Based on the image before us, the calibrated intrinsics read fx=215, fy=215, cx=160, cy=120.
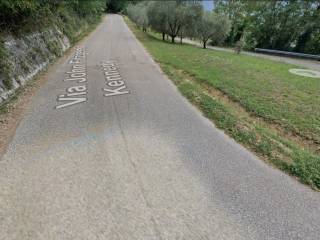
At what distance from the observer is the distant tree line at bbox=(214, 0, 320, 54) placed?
974 inches

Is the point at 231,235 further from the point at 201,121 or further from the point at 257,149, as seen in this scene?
the point at 201,121

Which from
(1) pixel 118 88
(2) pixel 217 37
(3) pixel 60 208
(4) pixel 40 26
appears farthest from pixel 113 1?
(3) pixel 60 208

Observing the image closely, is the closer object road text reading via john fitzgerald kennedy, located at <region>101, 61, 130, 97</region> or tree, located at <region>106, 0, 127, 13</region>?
road text reading via john fitzgerald kennedy, located at <region>101, 61, 130, 97</region>

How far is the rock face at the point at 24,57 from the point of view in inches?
226

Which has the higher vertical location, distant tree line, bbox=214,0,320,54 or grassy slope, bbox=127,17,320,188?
distant tree line, bbox=214,0,320,54

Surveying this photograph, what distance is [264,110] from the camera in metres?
5.35

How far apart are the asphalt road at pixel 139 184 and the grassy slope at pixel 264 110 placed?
0.36m

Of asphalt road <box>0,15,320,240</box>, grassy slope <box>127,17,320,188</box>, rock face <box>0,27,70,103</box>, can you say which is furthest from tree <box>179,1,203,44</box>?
asphalt road <box>0,15,320,240</box>

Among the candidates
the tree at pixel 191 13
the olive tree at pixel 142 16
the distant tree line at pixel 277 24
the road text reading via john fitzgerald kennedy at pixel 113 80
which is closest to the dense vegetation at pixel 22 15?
the road text reading via john fitzgerald kennedy at pixel 113 80

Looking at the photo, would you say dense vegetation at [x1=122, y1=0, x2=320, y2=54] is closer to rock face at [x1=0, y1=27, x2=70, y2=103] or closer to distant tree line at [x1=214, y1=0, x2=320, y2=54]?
distant tree line at [x1=214, y1=0, x2=320, y2=54]

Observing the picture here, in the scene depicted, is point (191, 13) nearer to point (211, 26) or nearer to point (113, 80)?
point (211, 26)

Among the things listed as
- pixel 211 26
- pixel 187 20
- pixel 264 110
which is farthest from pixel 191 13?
pixel 264 110

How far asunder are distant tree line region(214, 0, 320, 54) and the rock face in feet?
81.0

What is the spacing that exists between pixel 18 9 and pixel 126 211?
7.68 m
